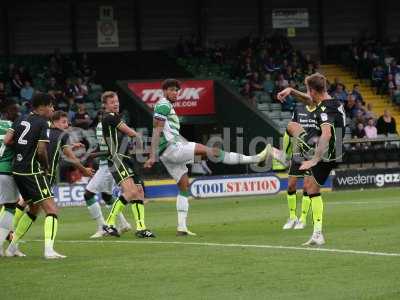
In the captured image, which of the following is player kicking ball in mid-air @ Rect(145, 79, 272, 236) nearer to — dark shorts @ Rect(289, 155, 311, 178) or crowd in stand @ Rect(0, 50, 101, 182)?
dark shorts @ Rect(289, 155, 311, 178)

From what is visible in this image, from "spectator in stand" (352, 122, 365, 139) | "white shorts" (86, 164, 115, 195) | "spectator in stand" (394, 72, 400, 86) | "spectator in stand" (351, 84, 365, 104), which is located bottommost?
"spectator in stand" (352, 122, 365, 139)

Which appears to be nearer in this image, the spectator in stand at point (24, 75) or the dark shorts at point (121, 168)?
the dark shorts at point (121, 168)

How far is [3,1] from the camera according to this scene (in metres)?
37.0

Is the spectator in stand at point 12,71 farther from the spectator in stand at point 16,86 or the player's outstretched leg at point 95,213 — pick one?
the player's outstretched leg at point 95,213

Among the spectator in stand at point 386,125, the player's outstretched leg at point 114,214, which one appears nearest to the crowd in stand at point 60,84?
the spectator in stand at point 386,125

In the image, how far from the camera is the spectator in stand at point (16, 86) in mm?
32750

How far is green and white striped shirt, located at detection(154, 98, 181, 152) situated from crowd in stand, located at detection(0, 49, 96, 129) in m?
14.5

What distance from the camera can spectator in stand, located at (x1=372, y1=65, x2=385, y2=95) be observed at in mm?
39719

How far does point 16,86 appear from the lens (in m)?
32.8

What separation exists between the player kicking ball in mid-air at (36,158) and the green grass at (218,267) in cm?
57

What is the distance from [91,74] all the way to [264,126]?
20.3 ft

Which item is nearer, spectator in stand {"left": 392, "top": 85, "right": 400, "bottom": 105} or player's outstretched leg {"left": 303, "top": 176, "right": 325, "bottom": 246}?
player's outstretched leg {"left": 303, "top": 176, "right": 325, "bottom": 246}

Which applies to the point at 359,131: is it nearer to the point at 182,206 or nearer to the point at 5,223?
the point at 182,206

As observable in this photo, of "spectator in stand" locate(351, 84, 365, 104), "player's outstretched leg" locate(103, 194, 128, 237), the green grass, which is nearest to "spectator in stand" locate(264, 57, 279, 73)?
"spectator in stand" locate(351, 84, 365, 104)
